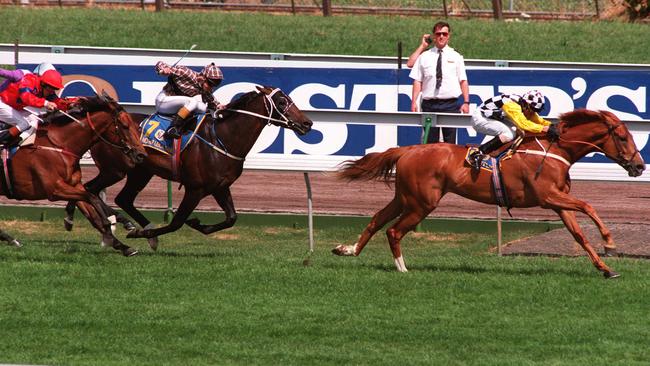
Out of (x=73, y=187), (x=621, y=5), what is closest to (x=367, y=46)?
(x=621, y=5)

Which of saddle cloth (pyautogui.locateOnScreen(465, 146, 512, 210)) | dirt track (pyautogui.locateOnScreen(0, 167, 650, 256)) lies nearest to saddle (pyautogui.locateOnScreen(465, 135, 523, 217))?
saddle cloth (pyautogui.locateOnScreen(465, 146, 512, 210))

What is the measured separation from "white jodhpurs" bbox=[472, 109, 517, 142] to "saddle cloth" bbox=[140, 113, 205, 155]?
9.61ft

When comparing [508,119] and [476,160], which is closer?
Answer: [476,160]

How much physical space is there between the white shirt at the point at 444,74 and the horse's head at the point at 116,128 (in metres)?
4.51

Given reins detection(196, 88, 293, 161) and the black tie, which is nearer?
reins detection(196, 88, 293, 161)

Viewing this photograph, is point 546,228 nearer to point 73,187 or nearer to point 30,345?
point 73,187


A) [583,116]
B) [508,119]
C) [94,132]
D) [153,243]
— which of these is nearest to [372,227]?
[508,119]

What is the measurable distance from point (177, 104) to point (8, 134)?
5.89ft

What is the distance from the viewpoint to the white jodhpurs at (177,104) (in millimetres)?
14359

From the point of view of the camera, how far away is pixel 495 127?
13281 mm

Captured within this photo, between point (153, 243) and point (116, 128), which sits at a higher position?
point (116, 128)

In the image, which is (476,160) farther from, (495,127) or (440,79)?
(440,79)

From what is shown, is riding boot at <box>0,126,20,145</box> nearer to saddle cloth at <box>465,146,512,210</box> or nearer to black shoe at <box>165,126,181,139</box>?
black shoe at <box>165,126,181,139</box>

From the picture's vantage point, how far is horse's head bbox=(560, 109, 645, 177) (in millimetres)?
12922
